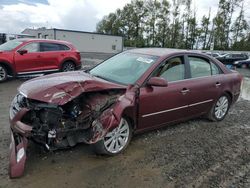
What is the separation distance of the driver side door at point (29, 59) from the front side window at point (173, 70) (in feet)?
21.2

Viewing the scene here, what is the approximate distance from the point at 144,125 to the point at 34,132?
1.79 metres

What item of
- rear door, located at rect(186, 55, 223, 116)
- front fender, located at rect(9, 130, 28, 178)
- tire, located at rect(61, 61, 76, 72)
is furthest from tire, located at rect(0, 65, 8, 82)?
rear door, located at rect(186, 55, 223, 116)

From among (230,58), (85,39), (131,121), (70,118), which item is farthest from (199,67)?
(85,39)

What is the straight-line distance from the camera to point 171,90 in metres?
4.36

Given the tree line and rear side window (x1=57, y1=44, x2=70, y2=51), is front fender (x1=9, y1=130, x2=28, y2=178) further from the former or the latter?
the tree line

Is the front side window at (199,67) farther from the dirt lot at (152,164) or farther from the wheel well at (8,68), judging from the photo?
the wheel well at (8,68)

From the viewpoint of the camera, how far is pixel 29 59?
9.24 m

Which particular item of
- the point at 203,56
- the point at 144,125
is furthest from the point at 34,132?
the point at 203,56

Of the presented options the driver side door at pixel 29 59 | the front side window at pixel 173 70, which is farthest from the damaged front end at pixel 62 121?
the driver side door at pixel 29 59

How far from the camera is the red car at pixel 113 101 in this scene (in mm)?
3260

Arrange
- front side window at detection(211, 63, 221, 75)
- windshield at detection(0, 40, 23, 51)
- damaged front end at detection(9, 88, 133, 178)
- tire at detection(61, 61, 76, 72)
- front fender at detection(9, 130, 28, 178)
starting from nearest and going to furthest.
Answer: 1. front fender at detection(9, 130, 28, 178)
2. damaged front end at detection(9, 88, 133, 178)
3. front side window at detection(211, 63, 221, 75)
4. windshield at detection(0, 40, 23, 51)
5. tire at detection(61, 61, 76, 72)

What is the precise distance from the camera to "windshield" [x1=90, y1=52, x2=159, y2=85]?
414 centimetres

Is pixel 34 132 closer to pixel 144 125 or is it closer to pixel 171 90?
pixel 144 125

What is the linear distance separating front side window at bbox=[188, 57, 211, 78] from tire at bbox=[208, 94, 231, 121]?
757mm
